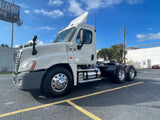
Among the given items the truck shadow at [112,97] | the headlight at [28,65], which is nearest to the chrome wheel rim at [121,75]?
the truck shadow at [112,97]

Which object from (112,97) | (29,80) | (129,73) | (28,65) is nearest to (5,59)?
(28,65)

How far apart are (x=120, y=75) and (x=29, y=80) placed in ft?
16.9

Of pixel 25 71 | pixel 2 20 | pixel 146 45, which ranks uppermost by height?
pixel 2 20

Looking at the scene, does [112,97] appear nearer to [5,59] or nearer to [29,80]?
[29,80]

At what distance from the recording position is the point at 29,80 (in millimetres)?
3082

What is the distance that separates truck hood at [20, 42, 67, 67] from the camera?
330 cm

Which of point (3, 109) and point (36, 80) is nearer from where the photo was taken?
point (3, 109)

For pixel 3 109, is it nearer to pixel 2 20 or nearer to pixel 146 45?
pixel 2 20

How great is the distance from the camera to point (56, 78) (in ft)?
11.5

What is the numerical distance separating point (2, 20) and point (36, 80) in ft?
92.3

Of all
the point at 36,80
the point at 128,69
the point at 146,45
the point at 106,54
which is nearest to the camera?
the point at 36,80

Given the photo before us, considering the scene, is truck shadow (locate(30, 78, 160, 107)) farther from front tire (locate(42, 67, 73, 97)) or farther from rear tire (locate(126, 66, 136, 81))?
rear tire (locate(126, 66, 136, 81))

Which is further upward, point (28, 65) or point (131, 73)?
point (28, 65)

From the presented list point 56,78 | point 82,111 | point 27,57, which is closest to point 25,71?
point 27,57
